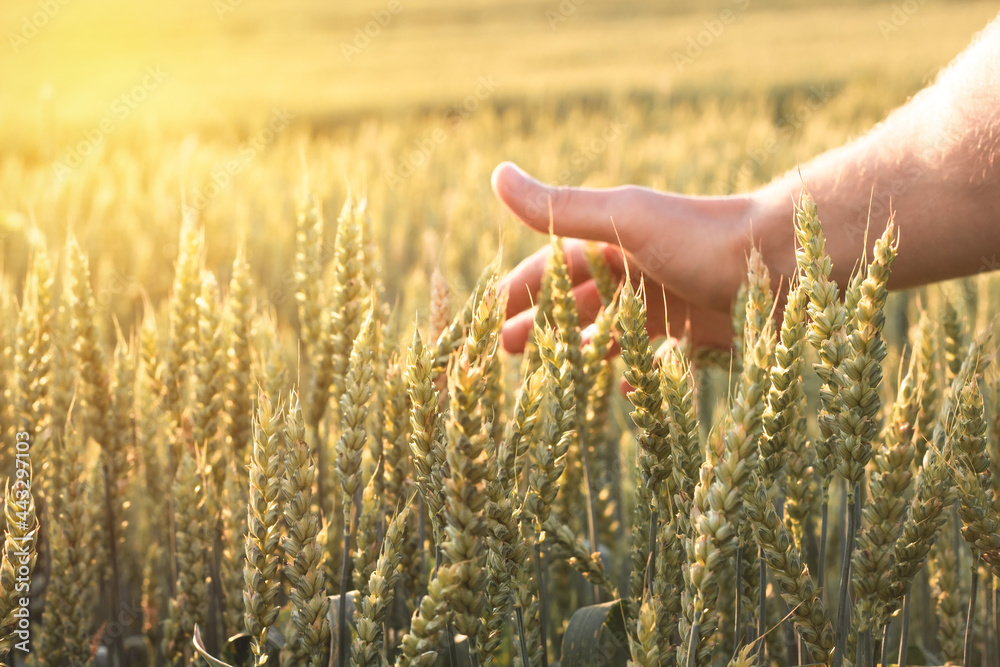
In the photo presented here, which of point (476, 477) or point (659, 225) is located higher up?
point (659, 225)

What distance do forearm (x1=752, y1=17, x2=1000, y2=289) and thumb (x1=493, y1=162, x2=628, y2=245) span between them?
0.31m

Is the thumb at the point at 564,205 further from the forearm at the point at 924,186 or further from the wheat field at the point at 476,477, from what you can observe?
the forearm at the point at 924,186

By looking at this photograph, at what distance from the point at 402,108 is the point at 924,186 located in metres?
13.5

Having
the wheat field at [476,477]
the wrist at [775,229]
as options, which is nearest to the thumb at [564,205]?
the wheat field at [476,477]

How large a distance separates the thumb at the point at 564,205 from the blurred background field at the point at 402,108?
11.2 inches

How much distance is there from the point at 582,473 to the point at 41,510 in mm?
1040

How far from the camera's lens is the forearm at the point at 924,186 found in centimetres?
131

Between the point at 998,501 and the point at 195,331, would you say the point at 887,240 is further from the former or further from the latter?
the point at 195,331

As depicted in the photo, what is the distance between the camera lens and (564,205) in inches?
61.3

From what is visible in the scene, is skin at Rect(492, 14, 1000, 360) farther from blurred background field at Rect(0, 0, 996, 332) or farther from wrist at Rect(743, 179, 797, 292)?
blurred background field at Rect(0, 0, 996, 332)

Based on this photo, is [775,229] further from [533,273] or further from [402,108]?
[402,108]

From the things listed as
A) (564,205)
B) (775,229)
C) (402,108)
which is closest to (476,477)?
(564,205)

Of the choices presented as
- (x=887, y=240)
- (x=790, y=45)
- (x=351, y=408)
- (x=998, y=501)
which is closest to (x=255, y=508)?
(x=351, y=408)

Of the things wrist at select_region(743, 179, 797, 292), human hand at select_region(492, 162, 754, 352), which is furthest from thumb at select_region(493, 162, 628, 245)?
wrist at select_region(743, 179, 797, 292)
